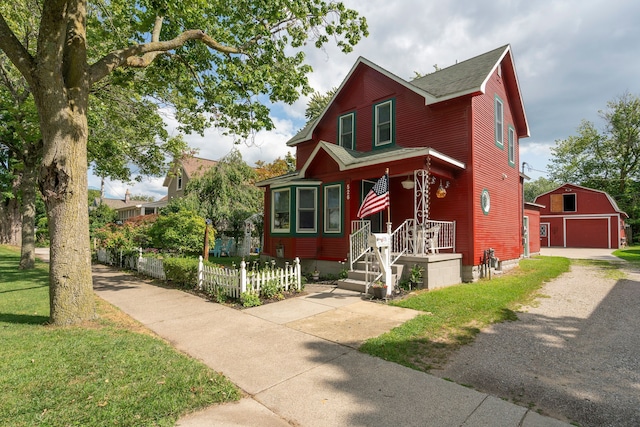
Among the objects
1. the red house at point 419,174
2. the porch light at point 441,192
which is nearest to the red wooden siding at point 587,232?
the red house at point 419,174

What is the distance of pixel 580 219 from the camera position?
96.2 ft

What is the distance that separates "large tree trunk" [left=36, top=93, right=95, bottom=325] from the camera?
5.66 m

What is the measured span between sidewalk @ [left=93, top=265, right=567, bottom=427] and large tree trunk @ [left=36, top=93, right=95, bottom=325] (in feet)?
4.46

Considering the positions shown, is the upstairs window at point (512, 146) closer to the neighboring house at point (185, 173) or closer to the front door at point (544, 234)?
the front door at point (544, 234)

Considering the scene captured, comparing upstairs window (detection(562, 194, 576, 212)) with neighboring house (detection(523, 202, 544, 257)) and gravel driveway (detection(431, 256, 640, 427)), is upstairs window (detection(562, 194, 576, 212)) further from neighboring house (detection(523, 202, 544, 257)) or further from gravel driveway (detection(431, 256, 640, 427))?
gravel driveway (detection(431, 256, 640, 427))

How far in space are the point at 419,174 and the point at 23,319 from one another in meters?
10.0

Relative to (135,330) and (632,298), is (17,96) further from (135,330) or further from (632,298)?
(632,298)

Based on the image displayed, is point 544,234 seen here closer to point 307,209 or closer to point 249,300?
point 307,209

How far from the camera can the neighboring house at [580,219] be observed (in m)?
28.0

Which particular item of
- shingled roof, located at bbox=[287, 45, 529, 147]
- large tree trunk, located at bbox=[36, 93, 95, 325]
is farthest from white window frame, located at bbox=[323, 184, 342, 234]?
large tree trunk, located at bbox=[36, 93, 95, 325]

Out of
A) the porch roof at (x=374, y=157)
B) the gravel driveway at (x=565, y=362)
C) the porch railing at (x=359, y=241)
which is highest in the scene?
the porch roof at (x=374, y=157)

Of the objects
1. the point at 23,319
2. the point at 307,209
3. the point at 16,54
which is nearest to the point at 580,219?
the point at 307,209

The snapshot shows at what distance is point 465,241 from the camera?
403 inches

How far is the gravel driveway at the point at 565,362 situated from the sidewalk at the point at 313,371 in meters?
0.45
